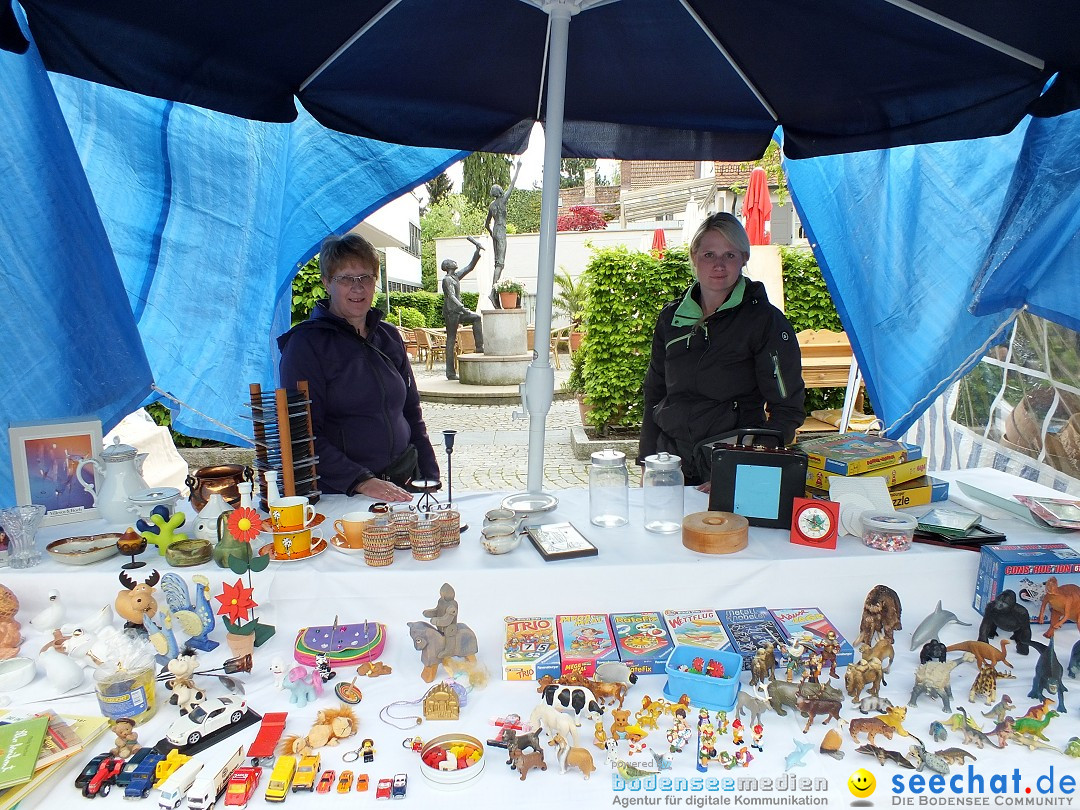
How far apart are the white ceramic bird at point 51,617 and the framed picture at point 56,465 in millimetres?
421

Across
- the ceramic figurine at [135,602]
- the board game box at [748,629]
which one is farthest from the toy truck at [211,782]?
the board game box at [748,629]

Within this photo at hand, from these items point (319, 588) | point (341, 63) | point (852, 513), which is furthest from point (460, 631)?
point (341, 63)

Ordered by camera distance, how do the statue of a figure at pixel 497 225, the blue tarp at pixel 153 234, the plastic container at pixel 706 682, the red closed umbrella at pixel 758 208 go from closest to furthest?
the plastic container at pixel 706 682
the blue tarp at pixel 153 234
the red closed umbrella at pixel 758 208
the statue of a figure at pixel 497 225

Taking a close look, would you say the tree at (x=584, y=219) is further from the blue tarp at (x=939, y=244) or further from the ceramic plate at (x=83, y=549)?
the ceramic plate at (x=83, y=549)

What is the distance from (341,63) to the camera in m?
2.34

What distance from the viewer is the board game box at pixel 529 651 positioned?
1410 mm

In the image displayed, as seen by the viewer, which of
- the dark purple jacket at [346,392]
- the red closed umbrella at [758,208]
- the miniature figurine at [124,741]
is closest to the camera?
the miniature figurine at [124,741]

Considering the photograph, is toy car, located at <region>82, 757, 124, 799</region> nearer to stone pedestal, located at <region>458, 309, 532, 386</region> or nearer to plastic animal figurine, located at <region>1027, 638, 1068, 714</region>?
plastic animal figurine, located at <region>1027, 638, 1068, 714</region>

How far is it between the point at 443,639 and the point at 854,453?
137 centimetres

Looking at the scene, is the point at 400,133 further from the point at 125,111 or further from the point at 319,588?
the point at 319,588

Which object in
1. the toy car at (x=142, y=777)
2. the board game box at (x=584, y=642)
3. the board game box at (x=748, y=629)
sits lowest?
the toy car at (x=142, y=777)

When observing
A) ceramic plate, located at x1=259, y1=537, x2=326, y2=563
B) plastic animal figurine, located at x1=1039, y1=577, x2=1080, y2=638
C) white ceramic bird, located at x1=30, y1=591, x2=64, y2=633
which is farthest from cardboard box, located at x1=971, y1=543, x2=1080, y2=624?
white ceramic bird, located at x1=30, y1=591, x2=64, y2=633

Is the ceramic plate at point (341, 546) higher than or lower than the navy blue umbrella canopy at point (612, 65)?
lower

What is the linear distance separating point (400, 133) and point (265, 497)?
1.65m
